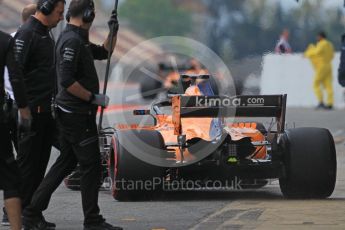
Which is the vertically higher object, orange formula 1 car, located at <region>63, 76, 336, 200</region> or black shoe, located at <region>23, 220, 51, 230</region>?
orange formula 1 car, located at <region>63, 76, 336, 200</region>

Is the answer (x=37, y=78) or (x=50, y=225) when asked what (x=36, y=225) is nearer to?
(x=50, y=225)

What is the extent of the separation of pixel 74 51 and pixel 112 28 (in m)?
0.75

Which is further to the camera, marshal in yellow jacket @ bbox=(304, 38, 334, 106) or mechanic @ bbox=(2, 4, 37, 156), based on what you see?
marshal in yellow jacket @ bbox=(304, 38, 334, 106)

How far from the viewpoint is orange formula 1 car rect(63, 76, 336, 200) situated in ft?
36.5

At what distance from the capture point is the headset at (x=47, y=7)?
31.1 ft

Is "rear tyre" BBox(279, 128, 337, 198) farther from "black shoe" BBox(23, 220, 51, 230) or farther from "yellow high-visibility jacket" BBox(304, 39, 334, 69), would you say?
"yellow high-visibility jacket" BBox(304, 39, 334, 69)

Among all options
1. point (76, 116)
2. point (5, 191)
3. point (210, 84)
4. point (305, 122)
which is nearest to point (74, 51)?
point (76, 116)

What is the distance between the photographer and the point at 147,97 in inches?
1201

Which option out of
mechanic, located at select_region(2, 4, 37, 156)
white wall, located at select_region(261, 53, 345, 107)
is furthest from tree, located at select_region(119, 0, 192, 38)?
mechanic, located at select_region(2, 4, 37, 156)

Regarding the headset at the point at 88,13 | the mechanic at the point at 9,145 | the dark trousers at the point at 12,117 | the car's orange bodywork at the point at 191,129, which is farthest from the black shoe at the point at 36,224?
the car's orange bodywork at the point at 191,129

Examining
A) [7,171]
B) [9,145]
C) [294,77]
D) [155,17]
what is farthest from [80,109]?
[294,77]

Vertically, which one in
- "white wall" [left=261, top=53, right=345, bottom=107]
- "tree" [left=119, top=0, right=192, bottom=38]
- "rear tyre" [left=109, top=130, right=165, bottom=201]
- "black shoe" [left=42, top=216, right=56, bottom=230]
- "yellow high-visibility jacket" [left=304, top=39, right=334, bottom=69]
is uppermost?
"tree" [left=119, top=0, right=192, bottom=38]

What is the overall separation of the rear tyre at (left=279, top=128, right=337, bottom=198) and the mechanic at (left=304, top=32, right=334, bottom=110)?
54.6 feet

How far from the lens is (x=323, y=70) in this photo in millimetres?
27906
